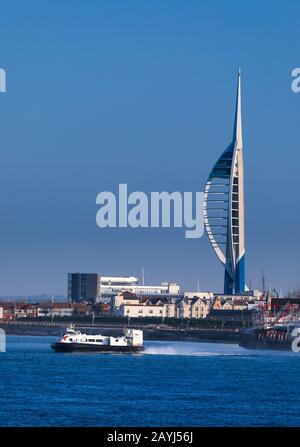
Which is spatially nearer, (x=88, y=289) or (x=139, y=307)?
(x=139, y=307)

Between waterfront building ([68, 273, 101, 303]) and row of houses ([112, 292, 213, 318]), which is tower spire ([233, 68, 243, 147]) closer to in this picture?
row of houses ([112, 292, 213, 318])

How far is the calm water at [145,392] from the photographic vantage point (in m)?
36.1

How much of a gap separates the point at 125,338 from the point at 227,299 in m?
76.7

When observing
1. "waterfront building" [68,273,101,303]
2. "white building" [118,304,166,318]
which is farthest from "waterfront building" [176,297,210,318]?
"waterfront building" [68,273,101,303]

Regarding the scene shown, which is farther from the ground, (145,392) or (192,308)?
(192,308)

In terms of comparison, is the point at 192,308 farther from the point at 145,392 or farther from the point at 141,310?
the point at 145,392

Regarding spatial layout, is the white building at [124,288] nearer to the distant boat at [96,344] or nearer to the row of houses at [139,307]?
the row of houses at [139,307]

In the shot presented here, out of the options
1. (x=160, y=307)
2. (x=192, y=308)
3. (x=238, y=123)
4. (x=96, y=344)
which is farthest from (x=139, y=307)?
(x=96, y=344)

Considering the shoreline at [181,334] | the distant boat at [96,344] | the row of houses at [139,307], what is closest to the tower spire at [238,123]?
the row of houses at [139,307]

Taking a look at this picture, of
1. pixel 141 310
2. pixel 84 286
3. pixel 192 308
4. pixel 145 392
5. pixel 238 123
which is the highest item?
pixel 238 123

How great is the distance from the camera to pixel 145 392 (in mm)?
44906

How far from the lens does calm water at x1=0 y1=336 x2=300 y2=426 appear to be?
36094 millimetres

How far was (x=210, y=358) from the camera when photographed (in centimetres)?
7550
